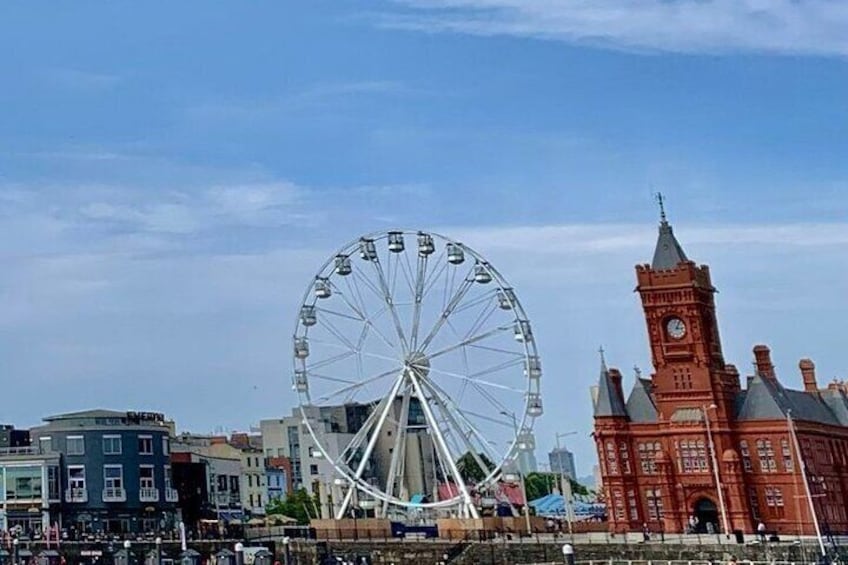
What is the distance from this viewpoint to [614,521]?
79.6 m

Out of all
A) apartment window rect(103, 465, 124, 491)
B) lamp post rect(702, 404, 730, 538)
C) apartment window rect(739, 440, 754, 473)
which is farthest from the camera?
apartment window rect(103, 465, 124, 491)

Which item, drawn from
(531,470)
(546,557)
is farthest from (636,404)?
(531,470)

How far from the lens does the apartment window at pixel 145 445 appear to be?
82.3 metres

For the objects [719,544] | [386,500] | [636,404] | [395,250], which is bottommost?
[719,544]

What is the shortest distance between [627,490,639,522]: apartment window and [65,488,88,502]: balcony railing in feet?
124

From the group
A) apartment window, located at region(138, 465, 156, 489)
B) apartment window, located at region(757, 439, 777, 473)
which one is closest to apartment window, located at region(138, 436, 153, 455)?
apartment window, located at region(138, 465, 156, 489)

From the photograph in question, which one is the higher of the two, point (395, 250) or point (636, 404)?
point (395, 250)

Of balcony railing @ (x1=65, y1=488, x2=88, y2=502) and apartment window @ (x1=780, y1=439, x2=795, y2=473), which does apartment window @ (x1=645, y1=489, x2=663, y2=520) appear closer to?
apartment window @ (x1=780, y1=439, x2=795, y2=473)

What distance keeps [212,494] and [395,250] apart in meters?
35.9

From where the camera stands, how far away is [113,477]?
8050 cm

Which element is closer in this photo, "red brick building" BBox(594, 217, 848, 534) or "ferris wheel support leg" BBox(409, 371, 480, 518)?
"ferris wheel support leg" BBox(409, 371, 480, 518)

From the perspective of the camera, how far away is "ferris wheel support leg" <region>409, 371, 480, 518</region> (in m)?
67.7

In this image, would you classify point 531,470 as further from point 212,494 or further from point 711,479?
point 711,479

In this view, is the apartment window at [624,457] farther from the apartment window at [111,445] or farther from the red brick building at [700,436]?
the apartment window at [111,445]
